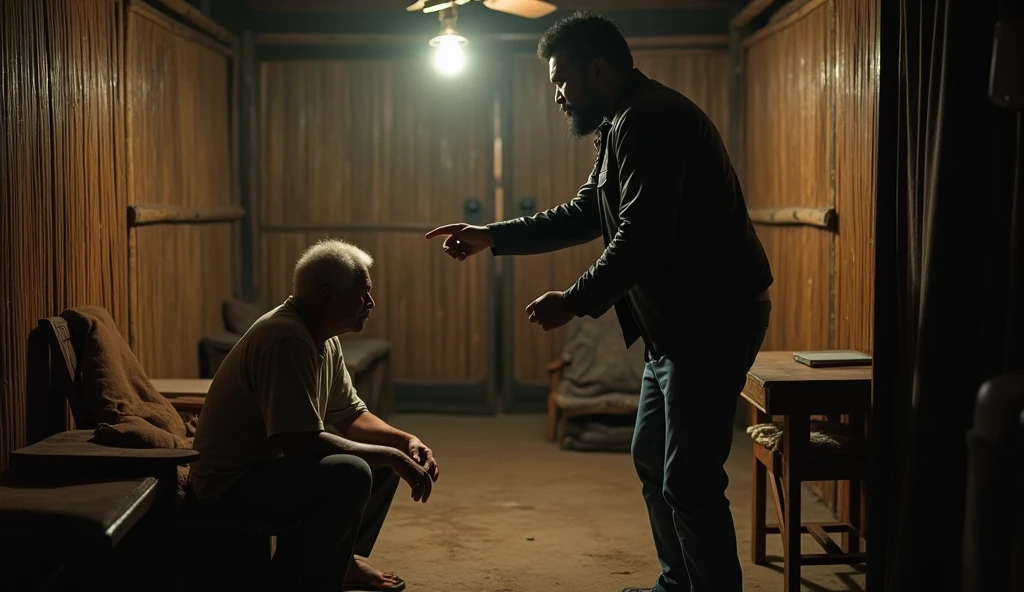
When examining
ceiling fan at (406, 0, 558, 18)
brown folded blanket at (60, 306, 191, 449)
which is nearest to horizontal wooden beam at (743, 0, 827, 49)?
ceiling fan at (406, 0, 558, 18)

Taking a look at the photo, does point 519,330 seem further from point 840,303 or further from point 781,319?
point 840,303

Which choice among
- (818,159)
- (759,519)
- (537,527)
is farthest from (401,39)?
(759,519)

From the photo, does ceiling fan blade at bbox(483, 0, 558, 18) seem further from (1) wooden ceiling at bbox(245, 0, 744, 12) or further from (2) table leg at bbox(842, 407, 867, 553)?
(2) table leg at bbox(842, 407, 867, 553)

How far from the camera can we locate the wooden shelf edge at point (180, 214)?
4525mm

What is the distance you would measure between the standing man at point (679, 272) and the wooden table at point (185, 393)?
5.23 ft

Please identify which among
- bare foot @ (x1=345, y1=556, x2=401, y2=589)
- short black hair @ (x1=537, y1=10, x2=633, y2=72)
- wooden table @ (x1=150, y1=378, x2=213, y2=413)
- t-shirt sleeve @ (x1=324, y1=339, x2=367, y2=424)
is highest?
short black hair @ (x1=537, y1=10, x2=633, y2=72)

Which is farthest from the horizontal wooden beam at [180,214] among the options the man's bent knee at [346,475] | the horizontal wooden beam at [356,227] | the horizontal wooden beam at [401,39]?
the man's bent knee at [346,475]

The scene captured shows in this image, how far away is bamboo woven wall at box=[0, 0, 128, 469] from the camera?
10.7 feet

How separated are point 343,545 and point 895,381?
1.52m

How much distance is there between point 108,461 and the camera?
8.93ft

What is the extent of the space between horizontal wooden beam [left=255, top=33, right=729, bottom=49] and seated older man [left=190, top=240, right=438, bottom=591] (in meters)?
3.85

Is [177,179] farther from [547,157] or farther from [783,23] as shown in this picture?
[783,23]

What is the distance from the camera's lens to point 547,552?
12.8 feet

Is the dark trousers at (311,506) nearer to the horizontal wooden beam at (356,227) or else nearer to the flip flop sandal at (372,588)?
the flip flop sandal at (372,588)
